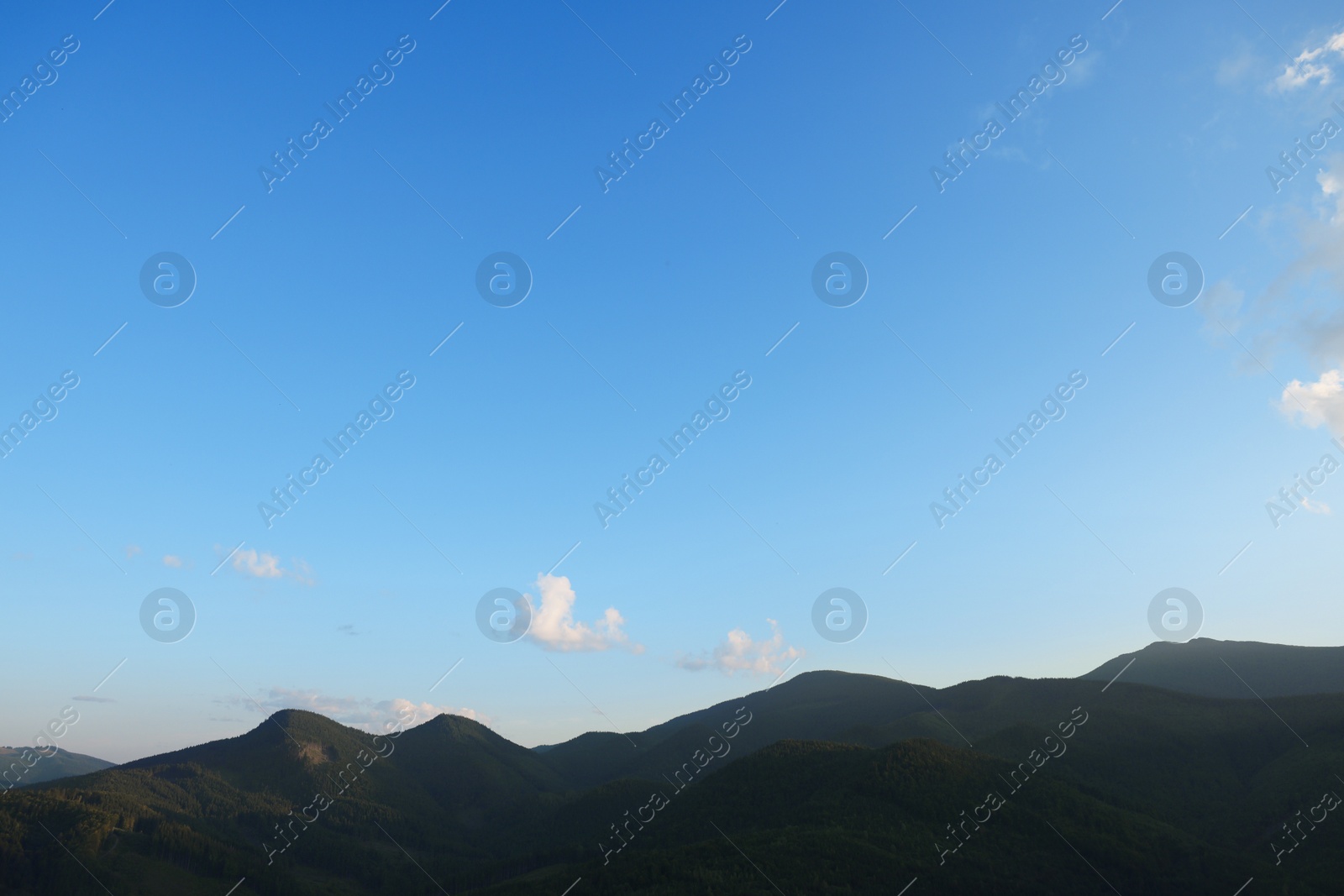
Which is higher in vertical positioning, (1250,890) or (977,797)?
(977,797)

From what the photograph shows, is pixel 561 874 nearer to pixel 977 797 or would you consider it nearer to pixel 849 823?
pixel 849 823

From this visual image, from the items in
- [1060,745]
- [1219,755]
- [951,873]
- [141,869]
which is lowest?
[1219,755]

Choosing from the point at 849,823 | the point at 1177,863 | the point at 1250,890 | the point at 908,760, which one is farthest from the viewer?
the point at 908,760

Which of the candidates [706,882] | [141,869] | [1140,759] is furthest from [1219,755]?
[141,869]

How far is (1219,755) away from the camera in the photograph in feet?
568

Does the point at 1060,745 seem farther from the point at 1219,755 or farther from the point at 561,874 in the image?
the point at 561,874

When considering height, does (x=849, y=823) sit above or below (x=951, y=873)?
above

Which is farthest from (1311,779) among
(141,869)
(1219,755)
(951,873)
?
(141,869)

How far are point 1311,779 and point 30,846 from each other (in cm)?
29544

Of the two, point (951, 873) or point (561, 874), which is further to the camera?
point (561, 874)

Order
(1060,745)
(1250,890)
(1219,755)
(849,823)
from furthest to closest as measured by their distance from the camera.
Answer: (1060,745), (1219,755), (849,823), (1250,890)

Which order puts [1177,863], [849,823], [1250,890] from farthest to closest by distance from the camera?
[849,823] < [1177,863] < [1250,890]

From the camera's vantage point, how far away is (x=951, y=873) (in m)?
111

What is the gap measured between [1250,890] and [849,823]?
5994 cm
